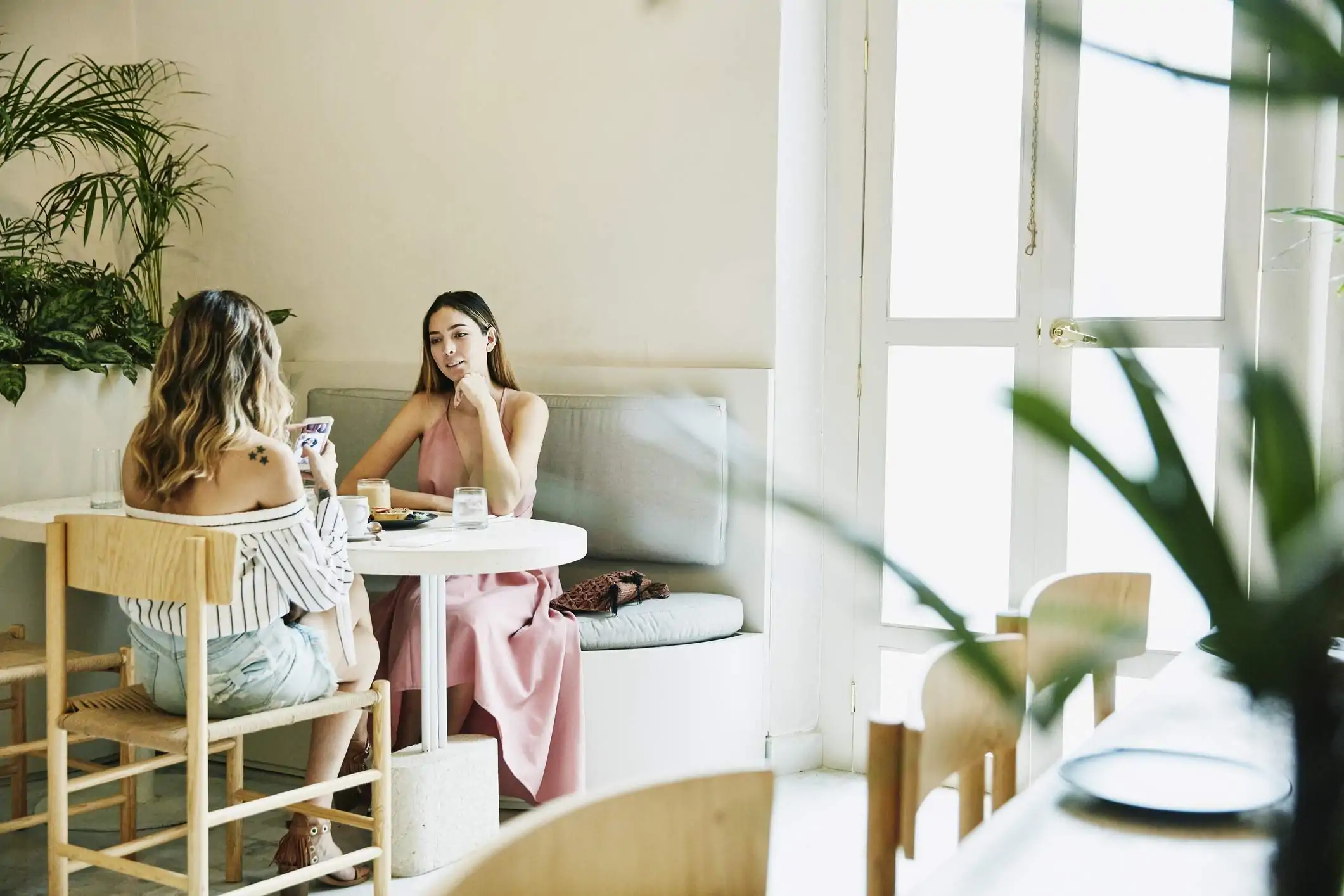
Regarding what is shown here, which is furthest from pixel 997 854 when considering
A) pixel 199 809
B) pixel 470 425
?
pixel 470 425

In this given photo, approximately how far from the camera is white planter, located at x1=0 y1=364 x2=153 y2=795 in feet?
11.9

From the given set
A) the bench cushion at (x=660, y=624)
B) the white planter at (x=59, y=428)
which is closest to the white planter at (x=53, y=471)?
the white planter at (x=59, y=428)

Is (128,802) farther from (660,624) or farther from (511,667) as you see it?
(660,624)

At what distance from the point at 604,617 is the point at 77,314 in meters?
1.82

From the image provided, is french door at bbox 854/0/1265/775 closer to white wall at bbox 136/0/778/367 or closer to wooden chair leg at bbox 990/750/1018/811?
white wall at bbox 136/0/778/367

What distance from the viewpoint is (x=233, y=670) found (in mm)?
2465

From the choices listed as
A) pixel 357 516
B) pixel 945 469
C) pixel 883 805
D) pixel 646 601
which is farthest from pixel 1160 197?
pixel 883 805

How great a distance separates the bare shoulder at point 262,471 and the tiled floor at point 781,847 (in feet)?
3.15

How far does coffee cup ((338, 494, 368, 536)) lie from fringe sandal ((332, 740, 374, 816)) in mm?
612

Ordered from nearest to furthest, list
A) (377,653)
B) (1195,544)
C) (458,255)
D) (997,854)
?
(1195,544), (997,854), (377,653), (458,255)

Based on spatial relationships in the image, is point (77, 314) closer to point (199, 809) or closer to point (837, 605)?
point (199, 809)

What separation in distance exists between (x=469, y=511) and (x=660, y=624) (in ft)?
2.48

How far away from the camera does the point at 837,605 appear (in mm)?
3971

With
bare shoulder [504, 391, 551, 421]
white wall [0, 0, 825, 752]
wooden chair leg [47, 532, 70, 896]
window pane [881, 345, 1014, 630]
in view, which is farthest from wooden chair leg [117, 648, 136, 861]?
window pane [881, 345, 1014, 630]
